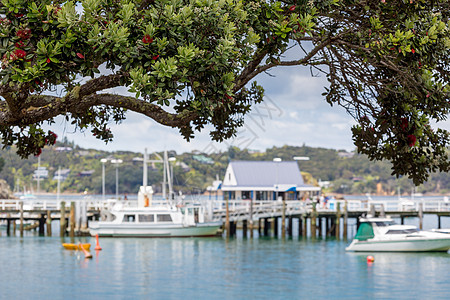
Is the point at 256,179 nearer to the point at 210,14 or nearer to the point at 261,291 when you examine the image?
the point at 261,291

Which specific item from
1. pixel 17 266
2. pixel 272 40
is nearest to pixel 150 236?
pixel 17 266

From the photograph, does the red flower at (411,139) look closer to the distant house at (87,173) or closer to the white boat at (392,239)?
the white boat at (392,239)

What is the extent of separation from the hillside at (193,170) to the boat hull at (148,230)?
277 feet

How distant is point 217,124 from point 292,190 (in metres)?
50.5

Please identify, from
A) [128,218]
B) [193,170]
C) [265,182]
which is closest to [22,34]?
[128,218]

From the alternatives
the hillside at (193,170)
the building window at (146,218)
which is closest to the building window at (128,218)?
the building window at (146,218)

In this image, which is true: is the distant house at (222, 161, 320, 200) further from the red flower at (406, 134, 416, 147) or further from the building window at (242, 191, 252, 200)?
the red flower at (406, 134, 416, 147)

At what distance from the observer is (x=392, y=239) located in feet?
149

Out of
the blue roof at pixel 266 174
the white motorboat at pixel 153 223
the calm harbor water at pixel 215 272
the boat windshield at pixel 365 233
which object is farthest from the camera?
the blue roof at pixel 266 174

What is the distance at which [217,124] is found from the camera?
39.3 feet

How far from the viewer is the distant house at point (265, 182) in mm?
63062

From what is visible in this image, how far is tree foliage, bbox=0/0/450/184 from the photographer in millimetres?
7484

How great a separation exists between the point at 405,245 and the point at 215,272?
1410 centimetres

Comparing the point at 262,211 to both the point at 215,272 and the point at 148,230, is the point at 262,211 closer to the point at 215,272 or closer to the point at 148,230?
the point at 148,230
